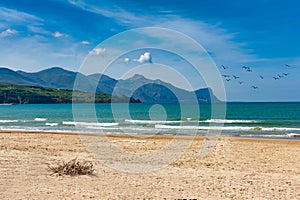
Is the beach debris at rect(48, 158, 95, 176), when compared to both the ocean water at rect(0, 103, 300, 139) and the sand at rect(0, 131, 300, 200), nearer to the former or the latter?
the sand at rect(0, 131, 300, 200)

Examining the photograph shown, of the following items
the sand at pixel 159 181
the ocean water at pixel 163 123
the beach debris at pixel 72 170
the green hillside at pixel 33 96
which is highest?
the green hillside at pixel 33 96

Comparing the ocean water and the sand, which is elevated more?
the sand

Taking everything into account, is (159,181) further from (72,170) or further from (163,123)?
(163,123)

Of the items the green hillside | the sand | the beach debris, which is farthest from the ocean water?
the green hillside

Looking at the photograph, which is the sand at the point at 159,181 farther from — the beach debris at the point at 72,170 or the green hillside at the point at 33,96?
the green hillside at the point at 33,96

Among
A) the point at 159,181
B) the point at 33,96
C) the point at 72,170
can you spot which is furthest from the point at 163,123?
the point at 33,96

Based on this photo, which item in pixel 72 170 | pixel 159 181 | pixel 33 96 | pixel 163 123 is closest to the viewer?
pixel 159 181

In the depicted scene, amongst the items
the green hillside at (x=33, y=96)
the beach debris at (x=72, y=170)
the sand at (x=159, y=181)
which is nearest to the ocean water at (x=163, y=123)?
the sand at (x=159, y=181)

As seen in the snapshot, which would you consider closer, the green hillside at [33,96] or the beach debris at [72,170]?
the beach debris at [72,170]

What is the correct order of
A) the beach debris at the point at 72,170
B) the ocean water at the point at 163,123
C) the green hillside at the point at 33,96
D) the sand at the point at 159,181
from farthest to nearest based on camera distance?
the green hillside at the point at 33,96
the ocean water at the point at 163,123
the beach debris at the point at 72,170
the sand at the point at 159,181

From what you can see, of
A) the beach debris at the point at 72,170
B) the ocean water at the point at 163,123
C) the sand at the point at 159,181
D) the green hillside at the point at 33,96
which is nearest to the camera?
the sand at the point at 159,181

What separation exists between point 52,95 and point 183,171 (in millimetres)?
163762

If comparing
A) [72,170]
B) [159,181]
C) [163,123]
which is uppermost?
[72,170]

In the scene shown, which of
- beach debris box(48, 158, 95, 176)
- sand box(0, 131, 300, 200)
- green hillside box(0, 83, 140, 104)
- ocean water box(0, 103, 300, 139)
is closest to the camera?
sand box(0, 131, 300, 200)
